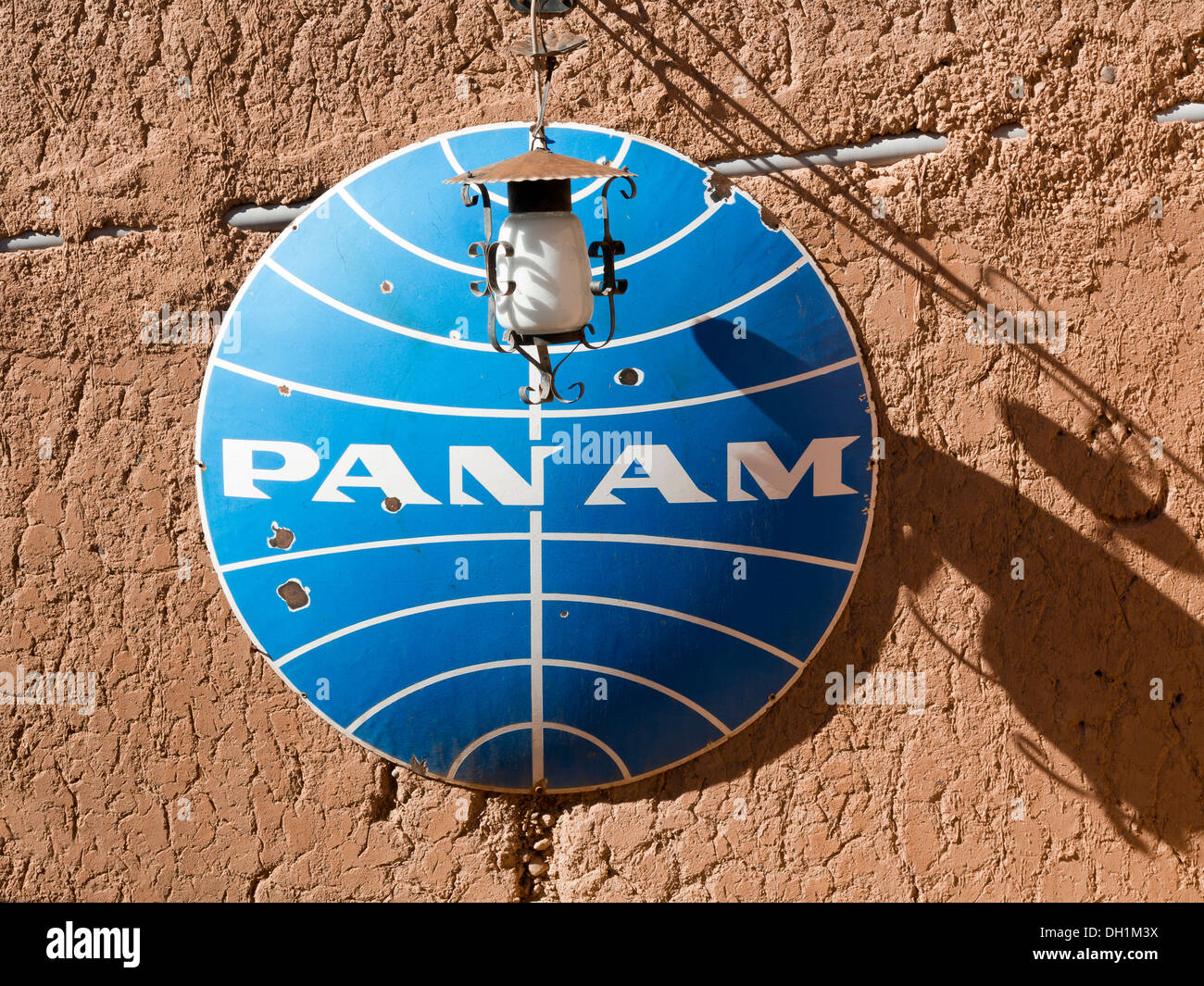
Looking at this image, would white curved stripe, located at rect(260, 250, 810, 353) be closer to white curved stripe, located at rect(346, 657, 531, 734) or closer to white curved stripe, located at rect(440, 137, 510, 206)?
white curved stripe, located at rect(440, 137, 510, 206)

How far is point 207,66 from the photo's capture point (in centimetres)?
235

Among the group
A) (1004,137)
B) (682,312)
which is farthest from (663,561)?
(1004,137)

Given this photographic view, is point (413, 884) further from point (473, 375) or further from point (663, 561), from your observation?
point (473, 375)

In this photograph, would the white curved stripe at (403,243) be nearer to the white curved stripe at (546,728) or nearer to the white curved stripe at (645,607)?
the white curved stripe at (645,607)

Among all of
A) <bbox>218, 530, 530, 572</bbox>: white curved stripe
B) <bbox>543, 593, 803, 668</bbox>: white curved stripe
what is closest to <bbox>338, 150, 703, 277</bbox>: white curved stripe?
<bbox>218, 530, 530, 572</bbox>: white curved stripe

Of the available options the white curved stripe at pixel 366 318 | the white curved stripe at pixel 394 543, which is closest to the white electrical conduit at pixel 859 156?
the white curved stripe at pixel 366 318

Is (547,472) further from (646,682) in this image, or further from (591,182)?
(591,182)

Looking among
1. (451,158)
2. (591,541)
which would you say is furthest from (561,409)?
(451,158)

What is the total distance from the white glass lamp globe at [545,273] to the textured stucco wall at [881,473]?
2.16ft

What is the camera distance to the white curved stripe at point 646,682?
2.29 meters

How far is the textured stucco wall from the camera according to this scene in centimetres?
229

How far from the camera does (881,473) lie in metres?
2.31

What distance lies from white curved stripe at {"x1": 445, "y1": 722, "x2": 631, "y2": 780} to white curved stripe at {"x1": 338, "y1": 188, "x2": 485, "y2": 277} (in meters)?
1.21

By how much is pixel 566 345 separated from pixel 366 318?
0.54m
